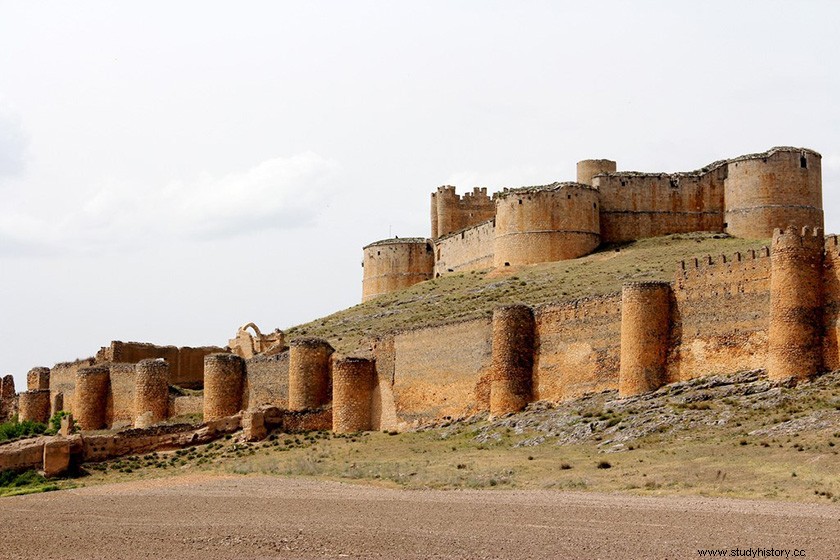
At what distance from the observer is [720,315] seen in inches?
1132

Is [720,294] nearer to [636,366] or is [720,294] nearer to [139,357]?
[636,366]

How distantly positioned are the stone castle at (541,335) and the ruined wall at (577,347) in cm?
4

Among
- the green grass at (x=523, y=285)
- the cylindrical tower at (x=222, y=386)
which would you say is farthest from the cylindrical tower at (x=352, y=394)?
the cylindrical tower at (x=222, y=386)

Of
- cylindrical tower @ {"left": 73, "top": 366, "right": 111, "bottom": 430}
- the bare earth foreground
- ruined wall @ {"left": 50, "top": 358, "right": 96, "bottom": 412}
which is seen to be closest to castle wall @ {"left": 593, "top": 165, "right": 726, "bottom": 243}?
cylindrical tower @ {"left": 73, "top": 366, "right": 111, "bottom": 430}

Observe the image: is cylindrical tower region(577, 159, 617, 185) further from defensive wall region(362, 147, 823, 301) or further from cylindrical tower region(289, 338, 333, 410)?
cylindrical tower region(289, 338, 333, 410)

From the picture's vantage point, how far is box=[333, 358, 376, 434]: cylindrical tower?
121 feet

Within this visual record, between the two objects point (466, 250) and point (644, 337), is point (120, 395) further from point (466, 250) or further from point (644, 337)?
point (644, 337)

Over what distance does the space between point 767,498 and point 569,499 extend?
308cm

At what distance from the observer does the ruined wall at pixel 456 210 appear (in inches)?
2448

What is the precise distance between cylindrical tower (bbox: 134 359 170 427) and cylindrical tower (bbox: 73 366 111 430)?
109 inches

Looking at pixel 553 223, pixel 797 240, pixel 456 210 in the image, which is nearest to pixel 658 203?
pixel 553 223

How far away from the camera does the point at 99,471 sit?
108 feet

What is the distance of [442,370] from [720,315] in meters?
8.86

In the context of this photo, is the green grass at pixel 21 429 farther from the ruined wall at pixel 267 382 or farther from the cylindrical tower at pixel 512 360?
the cylindrical tower at pixel 512 360
